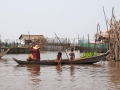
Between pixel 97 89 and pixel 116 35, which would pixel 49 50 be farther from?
pixel 97 89

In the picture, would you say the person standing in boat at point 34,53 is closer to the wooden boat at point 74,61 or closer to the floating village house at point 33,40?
the wooden boat at point 74,61

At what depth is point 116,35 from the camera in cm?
1886

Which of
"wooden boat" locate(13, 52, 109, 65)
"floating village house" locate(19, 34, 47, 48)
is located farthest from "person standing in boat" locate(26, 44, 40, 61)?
"floating village house" locate(19, 34, 47, 48)

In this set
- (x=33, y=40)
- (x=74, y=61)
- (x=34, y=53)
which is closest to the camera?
(x=34, y=53)

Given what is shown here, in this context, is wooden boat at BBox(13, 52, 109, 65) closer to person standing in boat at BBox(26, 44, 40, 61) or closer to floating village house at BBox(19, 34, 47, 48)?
person standing in boat at BBox(26, 44, 40, 61)

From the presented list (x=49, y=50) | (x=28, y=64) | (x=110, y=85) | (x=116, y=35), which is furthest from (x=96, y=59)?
(x=49, y=50)

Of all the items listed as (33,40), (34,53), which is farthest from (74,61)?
(33,40)

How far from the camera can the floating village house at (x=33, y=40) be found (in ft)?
151

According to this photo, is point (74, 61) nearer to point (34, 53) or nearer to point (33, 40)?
point (34, 53)

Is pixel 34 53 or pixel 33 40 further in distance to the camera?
pixel 33 40

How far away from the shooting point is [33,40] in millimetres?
47406

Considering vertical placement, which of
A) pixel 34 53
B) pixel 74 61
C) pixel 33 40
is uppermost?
pixel 33 40

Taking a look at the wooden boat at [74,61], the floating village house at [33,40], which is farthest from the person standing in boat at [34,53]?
the floating village house at [33,40]

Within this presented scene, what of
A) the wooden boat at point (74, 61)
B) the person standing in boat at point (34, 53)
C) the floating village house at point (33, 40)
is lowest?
the wooden boat at point (74, 61)
